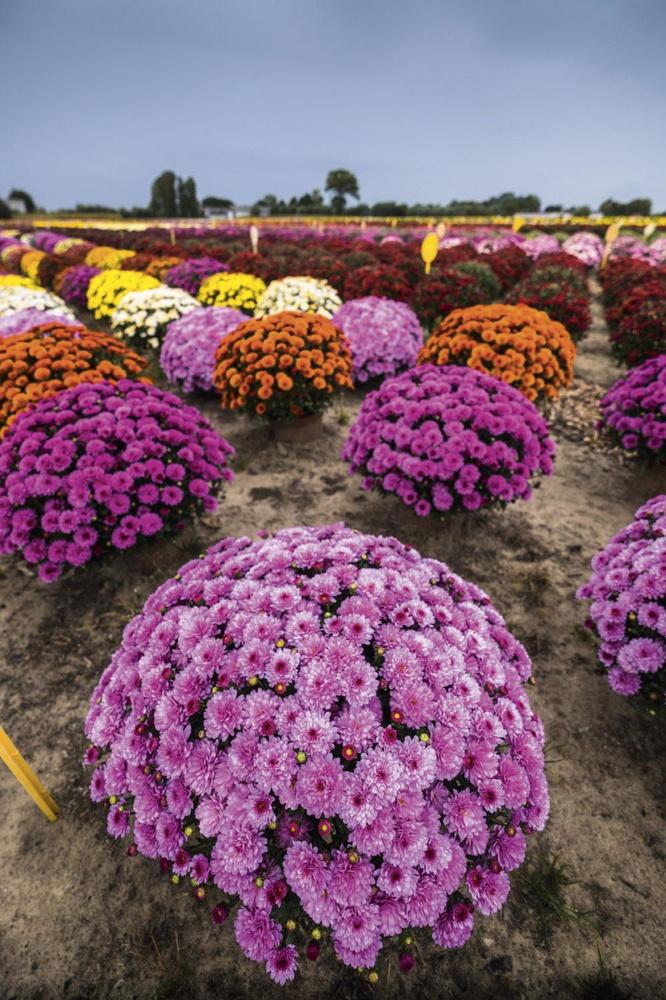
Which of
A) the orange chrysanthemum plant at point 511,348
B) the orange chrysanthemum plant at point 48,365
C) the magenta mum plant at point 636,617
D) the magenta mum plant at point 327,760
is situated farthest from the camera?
the orange chrysanthemum plant at point 511,348

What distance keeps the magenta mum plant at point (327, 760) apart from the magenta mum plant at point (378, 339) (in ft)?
20.0

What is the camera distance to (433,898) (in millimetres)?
1680

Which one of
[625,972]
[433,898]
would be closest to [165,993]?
[433,898]

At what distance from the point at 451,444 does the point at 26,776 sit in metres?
3.67

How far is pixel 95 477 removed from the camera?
377 centimetres

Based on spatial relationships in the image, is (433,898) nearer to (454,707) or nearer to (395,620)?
(454,707)

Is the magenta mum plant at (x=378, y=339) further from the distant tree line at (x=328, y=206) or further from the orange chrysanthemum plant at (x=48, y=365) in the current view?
the distant tree line at (x=328, y=206)

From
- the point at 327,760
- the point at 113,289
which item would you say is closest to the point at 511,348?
the point at 327,760

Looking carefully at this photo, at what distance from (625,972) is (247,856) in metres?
2.00

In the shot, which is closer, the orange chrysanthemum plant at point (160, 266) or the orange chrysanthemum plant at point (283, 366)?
the orange chrysanthemum plant at point (283, 366)

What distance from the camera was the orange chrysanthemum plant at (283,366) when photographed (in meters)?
6.14

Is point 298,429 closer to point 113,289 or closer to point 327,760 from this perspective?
point 327,760

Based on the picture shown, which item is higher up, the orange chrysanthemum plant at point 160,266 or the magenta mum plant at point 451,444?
the orange chrysanthemum plant at point 160,266

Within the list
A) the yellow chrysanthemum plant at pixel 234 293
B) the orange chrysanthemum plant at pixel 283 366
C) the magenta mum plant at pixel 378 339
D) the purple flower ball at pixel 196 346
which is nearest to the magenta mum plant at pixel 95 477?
the orange chrysanthemum plant at pixel 283 366
